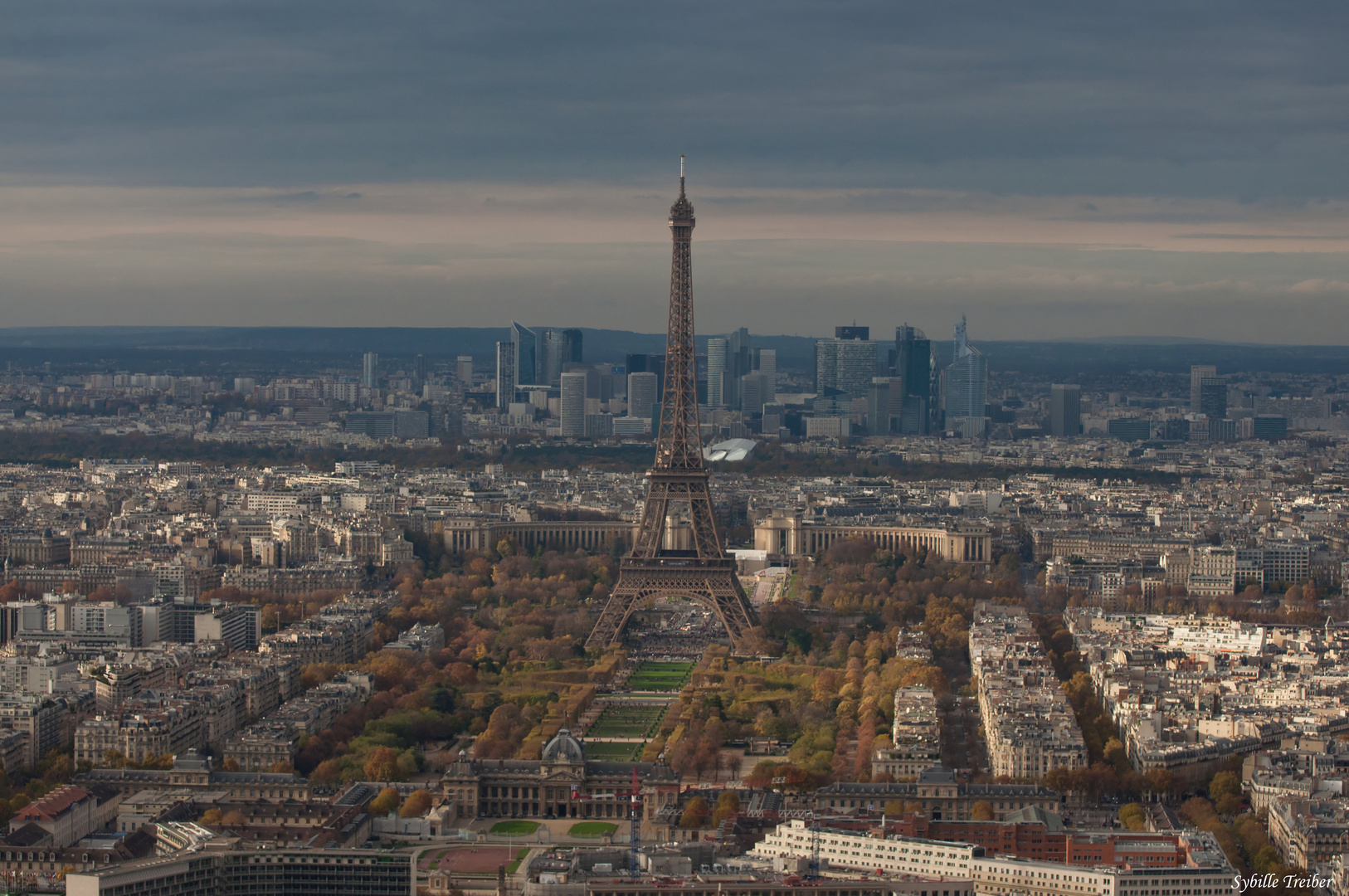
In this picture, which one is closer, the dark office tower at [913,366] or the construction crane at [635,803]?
the construction crane at [635,803]

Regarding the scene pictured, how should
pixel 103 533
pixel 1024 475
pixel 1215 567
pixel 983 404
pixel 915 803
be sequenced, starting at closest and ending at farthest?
1. pixel 915 803
2. pixel 1215 567
3. pixel 103 533
4. pixel 1024 475
5. pixel 983 404

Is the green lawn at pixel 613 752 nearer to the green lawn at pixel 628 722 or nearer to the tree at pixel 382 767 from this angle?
the green lawn at pixel 628 722

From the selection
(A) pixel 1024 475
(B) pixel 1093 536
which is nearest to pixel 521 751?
(B) pixel 1093 536

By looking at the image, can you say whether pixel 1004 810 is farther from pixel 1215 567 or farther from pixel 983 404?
pixel 983 404

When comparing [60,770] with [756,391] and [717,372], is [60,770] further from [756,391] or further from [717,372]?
[717,372]

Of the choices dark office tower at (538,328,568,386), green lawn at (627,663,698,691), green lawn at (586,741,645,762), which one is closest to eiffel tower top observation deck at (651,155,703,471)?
green lawn at (627,663,698,691)

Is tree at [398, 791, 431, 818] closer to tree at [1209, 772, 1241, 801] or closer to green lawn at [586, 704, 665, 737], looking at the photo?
green lawn at [586, 704, 665, 737]

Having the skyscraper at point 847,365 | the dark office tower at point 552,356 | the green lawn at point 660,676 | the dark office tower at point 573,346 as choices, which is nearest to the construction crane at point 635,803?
the green lawn at point 660,676
